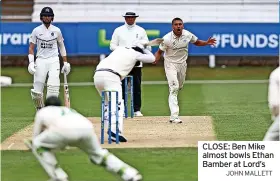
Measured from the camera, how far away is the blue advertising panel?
29188mm

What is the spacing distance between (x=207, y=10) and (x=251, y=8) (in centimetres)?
142

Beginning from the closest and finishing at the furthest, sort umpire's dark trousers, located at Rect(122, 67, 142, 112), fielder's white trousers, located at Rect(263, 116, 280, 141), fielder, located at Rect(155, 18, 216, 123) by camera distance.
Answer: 1. fielder's white trousers, located at Rect(263, 116, 280, 141)
2. fielder, located at Rect(155, 18, 216, 123)
3. umpire's dark trousers, located at Rect(122, 67, 142, 112)

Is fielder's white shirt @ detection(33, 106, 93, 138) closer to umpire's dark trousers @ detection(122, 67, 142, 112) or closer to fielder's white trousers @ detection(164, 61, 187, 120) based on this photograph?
fielder's white trousers @ detection(164, 61, 187, 120)

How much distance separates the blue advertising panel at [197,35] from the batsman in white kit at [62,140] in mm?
18163

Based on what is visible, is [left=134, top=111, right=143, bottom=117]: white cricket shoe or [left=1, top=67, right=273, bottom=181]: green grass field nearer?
[left=1, top=67, right=273, bottom=181]: green grass field

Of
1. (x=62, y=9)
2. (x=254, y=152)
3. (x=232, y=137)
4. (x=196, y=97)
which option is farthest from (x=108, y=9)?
(x=254, y=152)

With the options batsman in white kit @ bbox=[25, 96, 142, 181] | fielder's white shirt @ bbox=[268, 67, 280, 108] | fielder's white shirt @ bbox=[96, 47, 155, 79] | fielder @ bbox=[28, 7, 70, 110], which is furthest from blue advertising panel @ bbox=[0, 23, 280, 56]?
batsman in white kit @ bbox=[25, 96, 142, 181]

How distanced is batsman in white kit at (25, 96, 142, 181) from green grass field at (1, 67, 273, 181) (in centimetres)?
104

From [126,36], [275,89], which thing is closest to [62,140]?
[275,89]

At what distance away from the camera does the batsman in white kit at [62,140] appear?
10.9 m

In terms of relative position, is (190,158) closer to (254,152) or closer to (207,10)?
(254,152)

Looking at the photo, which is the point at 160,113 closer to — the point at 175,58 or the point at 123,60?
the point at 175,58

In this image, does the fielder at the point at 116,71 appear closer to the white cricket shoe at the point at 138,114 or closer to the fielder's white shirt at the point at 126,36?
the fielder's white shirt at the point at 126,36

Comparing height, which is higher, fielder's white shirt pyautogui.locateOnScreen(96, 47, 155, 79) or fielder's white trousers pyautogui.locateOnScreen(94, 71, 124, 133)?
fielder's white shirt pyautogui.locateOnScreen(96, 47, 155, 79)
